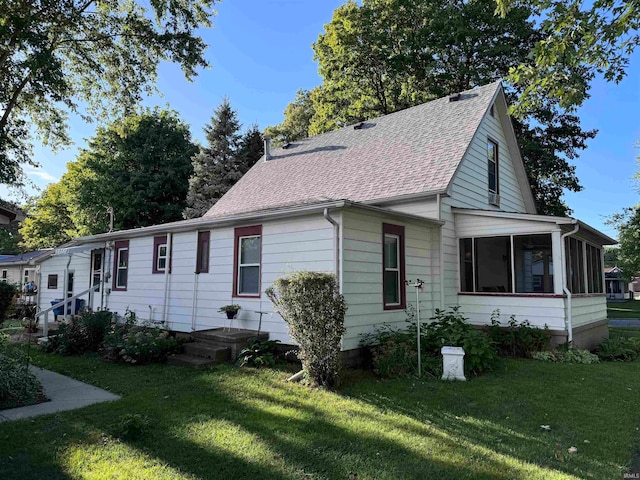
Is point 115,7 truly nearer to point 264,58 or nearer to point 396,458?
point 264,58

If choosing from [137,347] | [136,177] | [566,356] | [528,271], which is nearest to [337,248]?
[137,347]

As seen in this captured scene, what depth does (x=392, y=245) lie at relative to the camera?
28.6ft

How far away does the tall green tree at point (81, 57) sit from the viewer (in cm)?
1116

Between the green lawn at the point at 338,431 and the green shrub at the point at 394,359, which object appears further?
the green shrub at the point at 394,359

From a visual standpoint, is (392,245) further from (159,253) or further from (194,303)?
(159,253)

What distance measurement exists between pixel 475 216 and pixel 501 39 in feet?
50.6

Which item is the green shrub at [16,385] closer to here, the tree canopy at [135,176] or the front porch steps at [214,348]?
the front porch steps at [214,348]

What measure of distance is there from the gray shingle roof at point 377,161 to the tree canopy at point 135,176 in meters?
13.4

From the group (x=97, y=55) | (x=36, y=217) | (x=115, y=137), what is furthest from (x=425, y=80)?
(x=36, y=217)

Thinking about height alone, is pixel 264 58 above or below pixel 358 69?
below

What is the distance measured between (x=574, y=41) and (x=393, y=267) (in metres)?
5.29

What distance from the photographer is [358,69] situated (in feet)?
76.5

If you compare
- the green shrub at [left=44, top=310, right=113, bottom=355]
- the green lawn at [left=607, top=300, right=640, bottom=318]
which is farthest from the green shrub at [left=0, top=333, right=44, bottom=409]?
the green lawn at [left=607, top=300, right=640, bottom=318]

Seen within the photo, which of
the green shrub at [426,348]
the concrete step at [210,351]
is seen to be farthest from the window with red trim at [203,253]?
the green shrub at [426,348]
